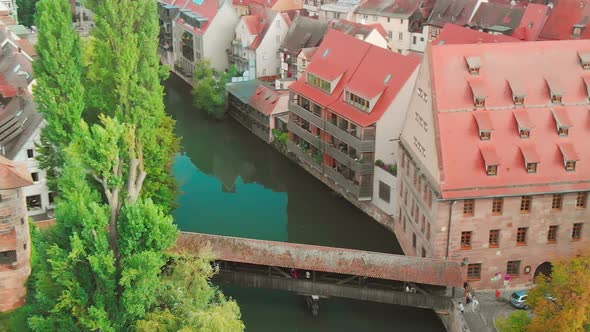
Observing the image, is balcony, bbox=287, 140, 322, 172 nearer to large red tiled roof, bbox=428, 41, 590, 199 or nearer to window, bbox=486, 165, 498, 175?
large red tiled roof, bbox=428, 41, 590, 199

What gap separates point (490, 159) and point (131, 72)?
24.7 meters

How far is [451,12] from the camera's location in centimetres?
10481

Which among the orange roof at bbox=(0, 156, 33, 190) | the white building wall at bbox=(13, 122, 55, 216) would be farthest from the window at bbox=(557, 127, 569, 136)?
the white building wall at bbox=(13, 122, 55, 216)

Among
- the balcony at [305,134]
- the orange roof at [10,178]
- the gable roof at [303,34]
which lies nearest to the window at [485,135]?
the balcony at [305,134]

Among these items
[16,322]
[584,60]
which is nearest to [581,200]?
[584,60]

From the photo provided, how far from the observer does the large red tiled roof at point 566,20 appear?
293 ft

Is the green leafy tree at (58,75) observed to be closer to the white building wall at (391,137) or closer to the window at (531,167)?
the white building wall at (391,137)

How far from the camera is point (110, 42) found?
57.7 metres

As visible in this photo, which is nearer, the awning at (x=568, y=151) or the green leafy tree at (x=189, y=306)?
the green leafy tree at (x=189, y=306)

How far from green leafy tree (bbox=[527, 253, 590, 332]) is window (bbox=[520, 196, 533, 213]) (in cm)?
1148

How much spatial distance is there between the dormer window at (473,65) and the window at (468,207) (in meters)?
8.51

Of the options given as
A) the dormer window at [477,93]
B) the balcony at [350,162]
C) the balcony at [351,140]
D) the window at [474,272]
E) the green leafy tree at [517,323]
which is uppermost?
the dormer window at [477,93]

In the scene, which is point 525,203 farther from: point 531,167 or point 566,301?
point 566,301

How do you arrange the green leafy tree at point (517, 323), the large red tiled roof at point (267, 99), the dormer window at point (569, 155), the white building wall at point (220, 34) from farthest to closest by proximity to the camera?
1. the white building wall at point (220, 34)
2. the large red tiled roof at point (267, 99)
3. the dormer window at point (569, 155)
4. the green leafy tree at point (517, 323)
